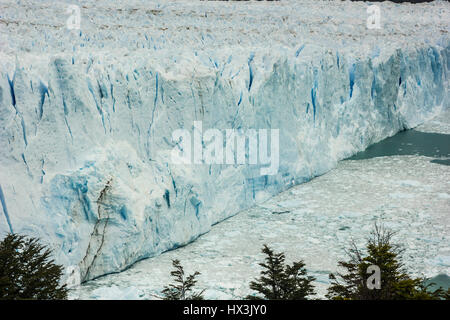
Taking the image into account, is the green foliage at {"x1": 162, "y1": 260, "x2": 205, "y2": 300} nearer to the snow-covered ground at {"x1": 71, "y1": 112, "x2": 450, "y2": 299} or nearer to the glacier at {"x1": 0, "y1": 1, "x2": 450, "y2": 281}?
the snow-covered ground at {"x1": 71, "y1": 112, "x2": 450, "y2": 299}

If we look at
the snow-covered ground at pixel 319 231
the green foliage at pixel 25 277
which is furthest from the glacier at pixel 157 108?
the green foliage at pixel 25 277

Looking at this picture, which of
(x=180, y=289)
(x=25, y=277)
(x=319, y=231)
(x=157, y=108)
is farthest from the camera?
(x=319, y=231)

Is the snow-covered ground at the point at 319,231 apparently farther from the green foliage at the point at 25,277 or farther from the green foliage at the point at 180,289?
the green foliage at the point at 25,277

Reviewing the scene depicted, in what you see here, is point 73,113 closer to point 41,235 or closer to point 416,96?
point 41,235

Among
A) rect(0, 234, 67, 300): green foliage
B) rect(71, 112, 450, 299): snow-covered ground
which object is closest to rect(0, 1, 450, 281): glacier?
rect(71, 112, 450, 299): snow-covered ground

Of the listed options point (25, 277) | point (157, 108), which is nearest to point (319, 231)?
point (157, 108)

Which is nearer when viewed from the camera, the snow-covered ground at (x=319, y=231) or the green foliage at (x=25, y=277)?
the green foliage at (x=25, y=277)

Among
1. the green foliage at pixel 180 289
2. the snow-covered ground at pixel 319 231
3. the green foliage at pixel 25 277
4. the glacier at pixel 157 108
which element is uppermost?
the glacier at pixel 157 108

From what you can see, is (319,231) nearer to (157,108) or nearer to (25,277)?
(157,108)
